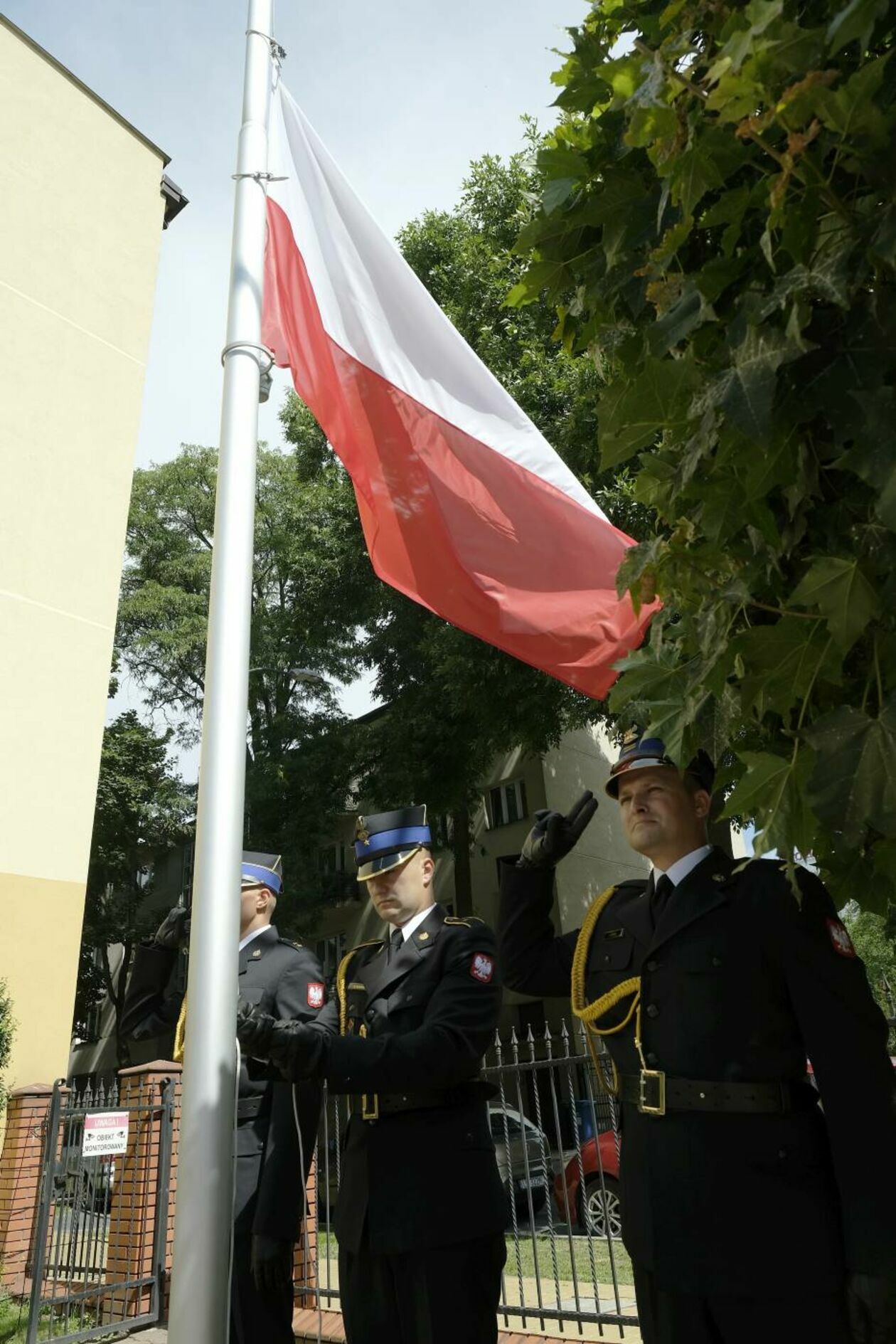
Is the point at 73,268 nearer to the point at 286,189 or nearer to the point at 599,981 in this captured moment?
the point at 286,189

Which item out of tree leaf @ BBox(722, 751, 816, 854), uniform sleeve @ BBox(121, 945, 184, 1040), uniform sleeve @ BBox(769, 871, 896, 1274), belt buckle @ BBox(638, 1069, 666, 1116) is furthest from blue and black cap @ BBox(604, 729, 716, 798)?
uniform sleeve @ BBox(121, 945, 184, 1040)

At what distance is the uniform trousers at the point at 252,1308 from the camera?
3.46 metres

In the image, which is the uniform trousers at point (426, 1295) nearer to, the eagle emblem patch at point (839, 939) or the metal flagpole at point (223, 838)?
the metal flagpole at point (223, 838)

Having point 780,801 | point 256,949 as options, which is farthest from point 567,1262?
point 780,801

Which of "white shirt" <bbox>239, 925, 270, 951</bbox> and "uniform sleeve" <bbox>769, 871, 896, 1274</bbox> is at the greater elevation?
"white shirt" <bbox>239, 925, 270, 951</bbox>

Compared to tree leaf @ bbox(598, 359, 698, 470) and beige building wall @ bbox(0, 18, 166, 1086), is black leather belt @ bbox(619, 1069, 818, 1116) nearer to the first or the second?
tree leaf @ bbox(598, 359, 698, 470)

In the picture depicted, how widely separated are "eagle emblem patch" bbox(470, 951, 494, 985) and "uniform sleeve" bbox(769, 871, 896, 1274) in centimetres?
108

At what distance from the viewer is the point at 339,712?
74.2 ft

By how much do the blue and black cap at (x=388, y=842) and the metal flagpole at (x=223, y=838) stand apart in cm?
96

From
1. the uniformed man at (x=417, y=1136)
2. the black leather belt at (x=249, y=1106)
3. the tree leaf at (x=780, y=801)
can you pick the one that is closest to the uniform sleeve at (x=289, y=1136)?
the black leather belt at (x=249, y=1106)

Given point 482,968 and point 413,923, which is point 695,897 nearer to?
point 482,968

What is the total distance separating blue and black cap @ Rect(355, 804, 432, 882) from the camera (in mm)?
3674

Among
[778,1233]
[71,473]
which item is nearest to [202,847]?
[778,1233]

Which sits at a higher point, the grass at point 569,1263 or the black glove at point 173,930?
the black glove at point 173,930
